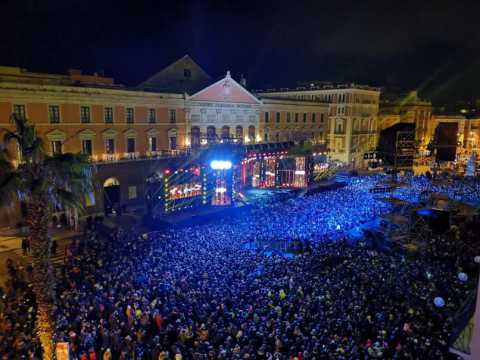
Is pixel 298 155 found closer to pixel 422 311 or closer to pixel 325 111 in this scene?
pixel 325 111

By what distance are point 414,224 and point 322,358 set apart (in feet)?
58.1

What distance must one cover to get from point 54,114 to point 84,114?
228 cm

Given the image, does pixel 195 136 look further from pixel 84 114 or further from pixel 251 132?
pixel 84 114

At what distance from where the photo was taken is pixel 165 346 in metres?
12.0

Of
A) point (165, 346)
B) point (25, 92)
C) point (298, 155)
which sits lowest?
point (165, 346)

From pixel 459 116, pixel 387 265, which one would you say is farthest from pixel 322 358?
pixel 459 116

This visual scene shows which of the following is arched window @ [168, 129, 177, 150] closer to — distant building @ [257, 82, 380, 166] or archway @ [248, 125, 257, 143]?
archway @ [248, 125, 257, 143]

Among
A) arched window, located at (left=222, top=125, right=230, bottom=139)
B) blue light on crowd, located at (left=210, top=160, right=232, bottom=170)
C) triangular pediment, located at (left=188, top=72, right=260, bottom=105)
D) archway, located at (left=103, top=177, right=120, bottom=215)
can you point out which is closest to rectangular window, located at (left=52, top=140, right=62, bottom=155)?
archway, located at (left=103, top=177, right=120, bottom=215)

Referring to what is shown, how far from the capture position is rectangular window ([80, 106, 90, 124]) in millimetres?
28750

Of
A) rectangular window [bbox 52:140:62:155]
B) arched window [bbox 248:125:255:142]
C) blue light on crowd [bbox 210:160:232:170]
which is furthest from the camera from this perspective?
arched window [bbox 248:125:255:142]

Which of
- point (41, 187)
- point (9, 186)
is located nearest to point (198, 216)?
point (41, 187)

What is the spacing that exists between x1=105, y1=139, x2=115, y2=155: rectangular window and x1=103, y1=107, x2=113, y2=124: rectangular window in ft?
5.13

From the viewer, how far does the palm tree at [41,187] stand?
8.55 metres

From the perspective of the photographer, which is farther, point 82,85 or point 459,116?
point 459,116
